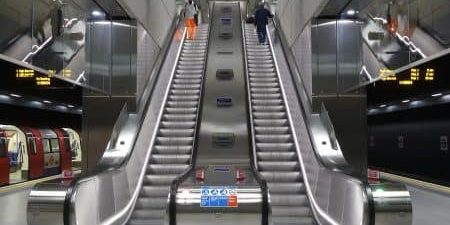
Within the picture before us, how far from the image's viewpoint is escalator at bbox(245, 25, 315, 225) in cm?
906

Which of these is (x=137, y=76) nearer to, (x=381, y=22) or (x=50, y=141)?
(x=381, y=22)

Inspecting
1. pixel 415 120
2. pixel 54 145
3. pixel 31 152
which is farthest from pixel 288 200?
pixel 54 145

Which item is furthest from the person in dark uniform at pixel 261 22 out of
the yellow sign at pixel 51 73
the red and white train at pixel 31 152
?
the yellow sign at pixel 51 73

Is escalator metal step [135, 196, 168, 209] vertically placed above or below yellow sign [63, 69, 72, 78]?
below

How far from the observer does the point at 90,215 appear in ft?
23.0

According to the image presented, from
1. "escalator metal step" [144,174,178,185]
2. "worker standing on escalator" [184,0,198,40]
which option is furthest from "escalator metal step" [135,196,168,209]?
"worker standing on escalator" [184,0,198,40]

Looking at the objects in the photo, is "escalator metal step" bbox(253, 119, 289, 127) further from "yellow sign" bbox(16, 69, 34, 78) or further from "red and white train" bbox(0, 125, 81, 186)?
"yellow sign" bbox(16, 69, 34, 78)

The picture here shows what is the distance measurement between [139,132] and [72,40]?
6.87ft

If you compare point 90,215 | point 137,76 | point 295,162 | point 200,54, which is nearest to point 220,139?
point 295,162

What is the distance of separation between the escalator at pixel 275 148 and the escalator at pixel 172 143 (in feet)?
4.61

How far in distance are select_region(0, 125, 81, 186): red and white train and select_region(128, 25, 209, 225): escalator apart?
12.7 feet

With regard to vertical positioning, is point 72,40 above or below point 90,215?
above

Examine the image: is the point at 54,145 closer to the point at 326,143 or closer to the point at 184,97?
the point at 184,97

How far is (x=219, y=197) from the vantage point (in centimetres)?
696
